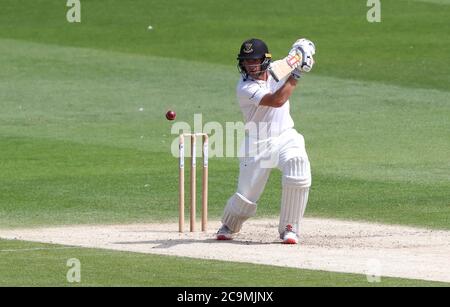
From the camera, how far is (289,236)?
14461 mm

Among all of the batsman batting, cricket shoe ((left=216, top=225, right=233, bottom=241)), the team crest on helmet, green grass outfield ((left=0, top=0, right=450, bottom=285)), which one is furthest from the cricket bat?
green grass outfield ((left=0, top=0, right=450, bottom=285))

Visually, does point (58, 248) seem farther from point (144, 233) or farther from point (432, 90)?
point (432, 90)

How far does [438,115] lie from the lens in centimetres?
2550

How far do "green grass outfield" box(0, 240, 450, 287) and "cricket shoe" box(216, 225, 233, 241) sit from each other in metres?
1.42

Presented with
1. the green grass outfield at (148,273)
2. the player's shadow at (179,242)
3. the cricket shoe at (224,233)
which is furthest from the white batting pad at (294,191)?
the green grass outfield at (148,273)

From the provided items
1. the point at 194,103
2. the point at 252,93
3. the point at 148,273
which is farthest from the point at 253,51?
the point at 194,103

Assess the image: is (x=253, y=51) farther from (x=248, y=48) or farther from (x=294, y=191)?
(x=294, y=191)

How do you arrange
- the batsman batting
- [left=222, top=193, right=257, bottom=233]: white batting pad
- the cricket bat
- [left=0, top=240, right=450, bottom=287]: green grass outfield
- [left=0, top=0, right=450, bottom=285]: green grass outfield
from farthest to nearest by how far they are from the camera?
[left=0, top=0, right=450, bottom=285]: green grass outfield
[left=222, top=193, right=257, bottom=233]: white batting pad
the batsman batting
the cricket bat
[left=0, top=240, right=450, bottom=287]: green grass outfield

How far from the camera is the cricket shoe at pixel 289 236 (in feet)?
47.4

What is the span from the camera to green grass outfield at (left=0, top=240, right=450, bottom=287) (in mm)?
11914

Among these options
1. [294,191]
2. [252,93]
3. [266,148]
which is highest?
[252,93]

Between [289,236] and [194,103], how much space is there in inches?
498

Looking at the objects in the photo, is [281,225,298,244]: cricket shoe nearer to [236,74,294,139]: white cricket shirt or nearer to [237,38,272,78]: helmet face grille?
[236,74,294,139]: white cricket shirt

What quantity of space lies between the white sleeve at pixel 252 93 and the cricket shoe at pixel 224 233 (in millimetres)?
1357
